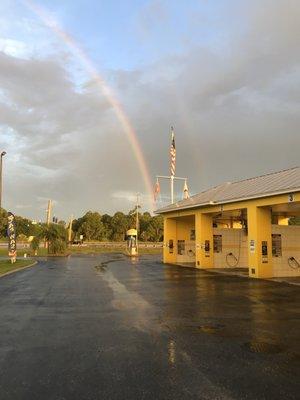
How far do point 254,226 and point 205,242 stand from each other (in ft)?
23.5

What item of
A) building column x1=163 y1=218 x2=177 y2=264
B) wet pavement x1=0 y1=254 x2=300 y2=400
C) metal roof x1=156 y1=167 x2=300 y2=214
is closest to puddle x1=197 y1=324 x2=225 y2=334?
wet pavement x1=0 y1=254 x2=300 y2=400

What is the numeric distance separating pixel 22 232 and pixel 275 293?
4545 inches

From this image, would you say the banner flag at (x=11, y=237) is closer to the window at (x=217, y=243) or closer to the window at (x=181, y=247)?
the window at (x=181, y=247)

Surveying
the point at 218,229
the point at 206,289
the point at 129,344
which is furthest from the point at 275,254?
the point at 129,344

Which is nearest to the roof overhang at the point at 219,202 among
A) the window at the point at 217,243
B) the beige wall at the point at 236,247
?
the beige wall at the point at 236,247

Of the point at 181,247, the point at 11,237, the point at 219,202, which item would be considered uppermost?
the point at 219,202

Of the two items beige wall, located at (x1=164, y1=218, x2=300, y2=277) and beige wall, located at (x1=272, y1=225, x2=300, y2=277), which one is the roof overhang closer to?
beige wall, located at (x1=164, y1=218, x2=300, y2=277)

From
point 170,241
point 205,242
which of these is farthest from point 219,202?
point 170,241

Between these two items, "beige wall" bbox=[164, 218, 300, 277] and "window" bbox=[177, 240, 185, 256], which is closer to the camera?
"beige wall" bbox=[164, 218, 300, 277]

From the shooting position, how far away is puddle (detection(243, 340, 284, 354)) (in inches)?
303

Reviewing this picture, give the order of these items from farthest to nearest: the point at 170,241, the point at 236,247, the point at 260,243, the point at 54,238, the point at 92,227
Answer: the point at 92,227 < the point at 54,238 < the point at 170,241 < the point at 236,247 < the point at 260,243

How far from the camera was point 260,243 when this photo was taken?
942 inches

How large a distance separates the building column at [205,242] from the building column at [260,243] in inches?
267

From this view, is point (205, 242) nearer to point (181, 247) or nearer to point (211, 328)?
point (181, 247)
